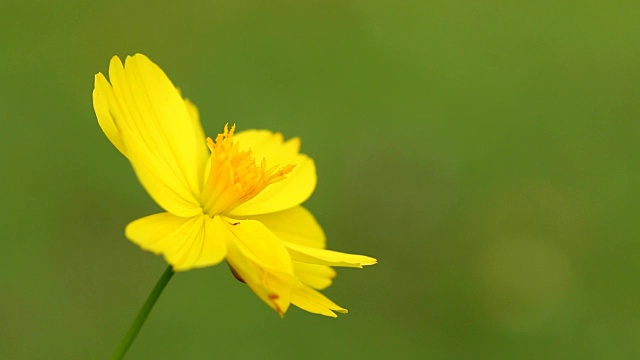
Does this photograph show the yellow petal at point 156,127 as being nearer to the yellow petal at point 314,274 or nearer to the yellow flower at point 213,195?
the yellow flower at point 213,195

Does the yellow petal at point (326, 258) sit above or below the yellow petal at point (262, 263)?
above

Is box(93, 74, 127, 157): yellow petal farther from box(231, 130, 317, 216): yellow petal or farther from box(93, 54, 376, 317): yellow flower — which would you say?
box(231, 130, 317, 216): yellow petal

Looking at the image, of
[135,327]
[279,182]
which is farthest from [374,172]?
[135,327]

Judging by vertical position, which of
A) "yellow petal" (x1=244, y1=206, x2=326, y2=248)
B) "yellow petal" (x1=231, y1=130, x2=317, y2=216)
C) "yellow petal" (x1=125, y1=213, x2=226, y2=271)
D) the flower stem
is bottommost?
the flower stem

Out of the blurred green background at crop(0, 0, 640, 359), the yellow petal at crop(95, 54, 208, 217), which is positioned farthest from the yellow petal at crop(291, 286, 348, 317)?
the blurred green background at crop(0, 0, 640, 359)

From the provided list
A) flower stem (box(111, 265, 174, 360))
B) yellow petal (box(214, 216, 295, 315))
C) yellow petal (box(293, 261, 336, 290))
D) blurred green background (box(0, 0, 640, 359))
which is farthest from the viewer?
blurred green background (box(0, 0, 640, 359))

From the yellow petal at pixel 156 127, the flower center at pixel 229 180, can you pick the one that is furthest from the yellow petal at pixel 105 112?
the flower center at pixel 229 180

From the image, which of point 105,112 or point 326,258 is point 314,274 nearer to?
point 326,258
